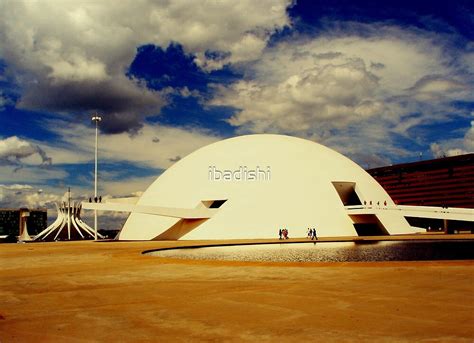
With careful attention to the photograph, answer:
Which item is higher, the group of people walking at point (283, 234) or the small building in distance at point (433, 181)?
the small building in distance at point (433, 181)

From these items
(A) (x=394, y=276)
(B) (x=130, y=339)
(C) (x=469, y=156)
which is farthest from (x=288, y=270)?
(C) (x=469, y=156)

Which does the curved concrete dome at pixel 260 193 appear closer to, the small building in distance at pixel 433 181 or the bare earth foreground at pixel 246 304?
the bare earth foreground at pixel 246 304

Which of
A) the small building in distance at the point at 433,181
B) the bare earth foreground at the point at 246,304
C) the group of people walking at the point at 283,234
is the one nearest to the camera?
the bare earth foreground at the point at 246,304

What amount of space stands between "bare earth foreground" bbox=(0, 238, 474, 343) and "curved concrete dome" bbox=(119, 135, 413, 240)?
28519mm

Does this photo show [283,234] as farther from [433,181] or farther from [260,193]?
[433,181]

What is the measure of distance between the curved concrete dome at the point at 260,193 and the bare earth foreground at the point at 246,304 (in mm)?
28519

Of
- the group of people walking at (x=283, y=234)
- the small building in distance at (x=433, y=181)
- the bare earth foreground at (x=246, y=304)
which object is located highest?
the small building in distance at (x=433, y=181)

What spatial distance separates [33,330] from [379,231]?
43431 mm

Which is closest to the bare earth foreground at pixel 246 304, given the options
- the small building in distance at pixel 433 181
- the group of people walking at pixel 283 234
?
the group of people walking at pixel 283 234

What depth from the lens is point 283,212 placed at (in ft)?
143

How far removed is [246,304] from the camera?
8.66 meters

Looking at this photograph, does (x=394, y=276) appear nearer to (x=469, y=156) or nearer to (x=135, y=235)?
(x=135, y=235)

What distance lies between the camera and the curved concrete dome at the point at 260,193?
142 ft

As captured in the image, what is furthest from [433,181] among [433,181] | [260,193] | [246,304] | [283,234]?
[246,304]
